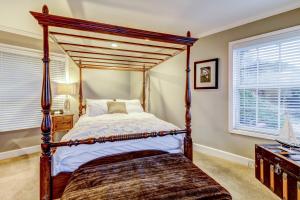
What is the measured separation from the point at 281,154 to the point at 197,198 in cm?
127

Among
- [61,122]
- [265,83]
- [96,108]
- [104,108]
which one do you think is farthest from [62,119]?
[265,83]

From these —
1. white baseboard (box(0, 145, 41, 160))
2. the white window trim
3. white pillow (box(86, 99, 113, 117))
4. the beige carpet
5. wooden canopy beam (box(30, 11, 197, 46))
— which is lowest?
the beige carpet

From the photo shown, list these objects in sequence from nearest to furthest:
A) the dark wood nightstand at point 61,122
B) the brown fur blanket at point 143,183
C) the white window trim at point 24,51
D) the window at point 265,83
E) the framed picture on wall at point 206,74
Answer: the brown fur blanket at point 143,183 < the window at point 265,83 < the white window trim at point 24,51 < the framed picture on wall at point 206,74 < the dark wood nightstand at point 61,122

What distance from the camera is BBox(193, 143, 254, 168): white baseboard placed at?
2.75 metres

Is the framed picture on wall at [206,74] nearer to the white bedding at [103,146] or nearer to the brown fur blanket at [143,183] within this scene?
the white bedding at [103,146]

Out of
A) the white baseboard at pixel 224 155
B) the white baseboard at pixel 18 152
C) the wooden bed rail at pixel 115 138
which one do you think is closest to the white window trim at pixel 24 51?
the white baseboard at pixel 18 152

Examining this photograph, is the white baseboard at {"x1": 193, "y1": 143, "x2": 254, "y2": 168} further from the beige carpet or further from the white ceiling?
the white ceiling

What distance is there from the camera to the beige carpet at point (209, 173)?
6.65ft

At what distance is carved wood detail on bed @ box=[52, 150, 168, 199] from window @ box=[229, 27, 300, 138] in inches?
66.5

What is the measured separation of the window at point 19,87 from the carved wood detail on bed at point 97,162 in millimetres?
2268

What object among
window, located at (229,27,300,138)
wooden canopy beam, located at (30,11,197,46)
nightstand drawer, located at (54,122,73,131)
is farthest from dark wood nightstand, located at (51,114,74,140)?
window, located at (229,27,300,138)

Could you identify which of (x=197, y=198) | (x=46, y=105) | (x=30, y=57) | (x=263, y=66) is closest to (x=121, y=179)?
(x=197, y=198)

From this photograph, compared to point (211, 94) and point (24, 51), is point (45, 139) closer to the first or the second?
point (24, 51)

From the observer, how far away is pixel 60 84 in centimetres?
357
